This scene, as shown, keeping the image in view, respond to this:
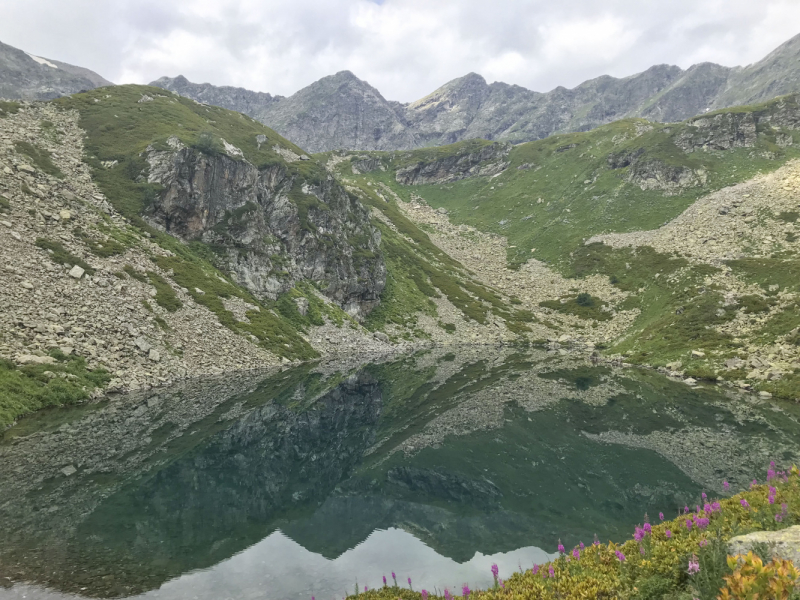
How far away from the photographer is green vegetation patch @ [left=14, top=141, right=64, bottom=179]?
230ft

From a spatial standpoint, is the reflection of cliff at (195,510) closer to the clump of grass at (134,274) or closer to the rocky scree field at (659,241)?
the clump of grass at (134,274)

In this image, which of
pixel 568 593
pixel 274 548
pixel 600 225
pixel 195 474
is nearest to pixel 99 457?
pixel 195 474

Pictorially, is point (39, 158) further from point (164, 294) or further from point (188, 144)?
point (164, 294)

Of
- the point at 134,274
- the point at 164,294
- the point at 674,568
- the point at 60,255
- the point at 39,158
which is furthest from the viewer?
the point at 39,158

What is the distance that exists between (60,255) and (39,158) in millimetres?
32368

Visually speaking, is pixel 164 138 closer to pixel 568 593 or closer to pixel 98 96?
pixel 98 96

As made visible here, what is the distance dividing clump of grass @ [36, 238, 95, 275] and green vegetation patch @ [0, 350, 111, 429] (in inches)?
699

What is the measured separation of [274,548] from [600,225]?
148696mm

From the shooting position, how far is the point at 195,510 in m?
18.1

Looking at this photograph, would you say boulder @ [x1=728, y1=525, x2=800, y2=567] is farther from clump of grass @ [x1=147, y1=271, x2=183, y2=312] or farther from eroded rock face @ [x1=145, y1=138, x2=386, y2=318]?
eroded rock face @ [x1=145, y1=138, x2=386, y2=318]

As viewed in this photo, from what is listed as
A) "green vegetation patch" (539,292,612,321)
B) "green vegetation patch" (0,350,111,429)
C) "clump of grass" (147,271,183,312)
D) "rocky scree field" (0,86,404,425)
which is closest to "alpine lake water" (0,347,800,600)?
"green vegetation patch" (0,350,111,429)

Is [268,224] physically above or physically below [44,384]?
above

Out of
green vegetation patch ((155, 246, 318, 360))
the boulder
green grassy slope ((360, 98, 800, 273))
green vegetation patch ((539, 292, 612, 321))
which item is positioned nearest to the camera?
the boulder

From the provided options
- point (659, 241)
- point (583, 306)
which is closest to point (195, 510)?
point (583, 306)
